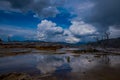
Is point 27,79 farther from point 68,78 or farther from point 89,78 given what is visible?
point 89,78

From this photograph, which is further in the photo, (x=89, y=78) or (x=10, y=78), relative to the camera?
(x=89, y=78)

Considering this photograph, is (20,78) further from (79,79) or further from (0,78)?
(79,79)

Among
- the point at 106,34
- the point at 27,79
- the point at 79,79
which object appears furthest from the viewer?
the point at 106,34

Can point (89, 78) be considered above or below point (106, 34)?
below

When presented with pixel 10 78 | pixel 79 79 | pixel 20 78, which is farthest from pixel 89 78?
Result: pixel 10 78

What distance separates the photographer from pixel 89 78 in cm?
1417

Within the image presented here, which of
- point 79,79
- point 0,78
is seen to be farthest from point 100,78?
point 0,78

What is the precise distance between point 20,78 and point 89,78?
6935 mm

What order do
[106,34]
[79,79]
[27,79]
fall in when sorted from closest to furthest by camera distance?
1. [27,79]
2. [79,79]
3. [106,34]

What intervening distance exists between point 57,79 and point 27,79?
3.06m

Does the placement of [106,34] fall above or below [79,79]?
above

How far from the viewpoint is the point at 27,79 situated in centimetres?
1275

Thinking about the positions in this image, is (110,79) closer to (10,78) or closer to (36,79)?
(36,79)

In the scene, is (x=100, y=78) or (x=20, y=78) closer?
(x=20, y=78)
